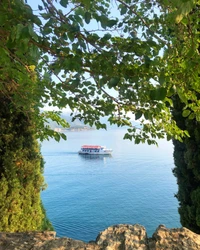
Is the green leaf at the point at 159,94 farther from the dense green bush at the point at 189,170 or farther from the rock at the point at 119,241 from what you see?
the dense green bush at the point at 189,170

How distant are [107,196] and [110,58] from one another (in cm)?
870

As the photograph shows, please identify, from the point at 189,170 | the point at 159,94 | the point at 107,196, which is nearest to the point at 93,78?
the point at 159,94

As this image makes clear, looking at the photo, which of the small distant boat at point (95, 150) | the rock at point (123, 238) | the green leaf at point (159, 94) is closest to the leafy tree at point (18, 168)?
the rock at point (123, 238)

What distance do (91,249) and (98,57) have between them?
1.54 metres

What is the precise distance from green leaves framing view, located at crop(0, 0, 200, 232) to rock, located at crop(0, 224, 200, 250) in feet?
3.22

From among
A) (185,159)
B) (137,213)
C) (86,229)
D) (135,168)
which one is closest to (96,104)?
(185,159)

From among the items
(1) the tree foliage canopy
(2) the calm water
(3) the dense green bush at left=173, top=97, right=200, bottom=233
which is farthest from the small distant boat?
(1) the tree foliage canopy

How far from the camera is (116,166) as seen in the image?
1463cm

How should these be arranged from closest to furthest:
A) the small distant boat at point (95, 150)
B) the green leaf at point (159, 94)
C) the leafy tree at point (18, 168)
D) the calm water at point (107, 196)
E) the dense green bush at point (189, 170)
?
1. the green leaf at point (159, 94)
2. the leafy tree at point (18, 168)
3. the dense green bush at point (189, 170)
4. the calm water at point (107, 196)
5. the small distant boat at point (95, 150)

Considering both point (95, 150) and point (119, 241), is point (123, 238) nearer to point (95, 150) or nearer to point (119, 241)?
point (119, 241)

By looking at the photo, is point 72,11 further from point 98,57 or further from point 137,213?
point 137,213

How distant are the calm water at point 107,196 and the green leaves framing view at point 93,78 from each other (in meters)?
3.12

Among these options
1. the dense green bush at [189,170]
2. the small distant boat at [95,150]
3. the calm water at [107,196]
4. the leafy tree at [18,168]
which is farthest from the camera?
the small distant boat at [95,150]

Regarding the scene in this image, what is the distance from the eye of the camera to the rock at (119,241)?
1.98 m
